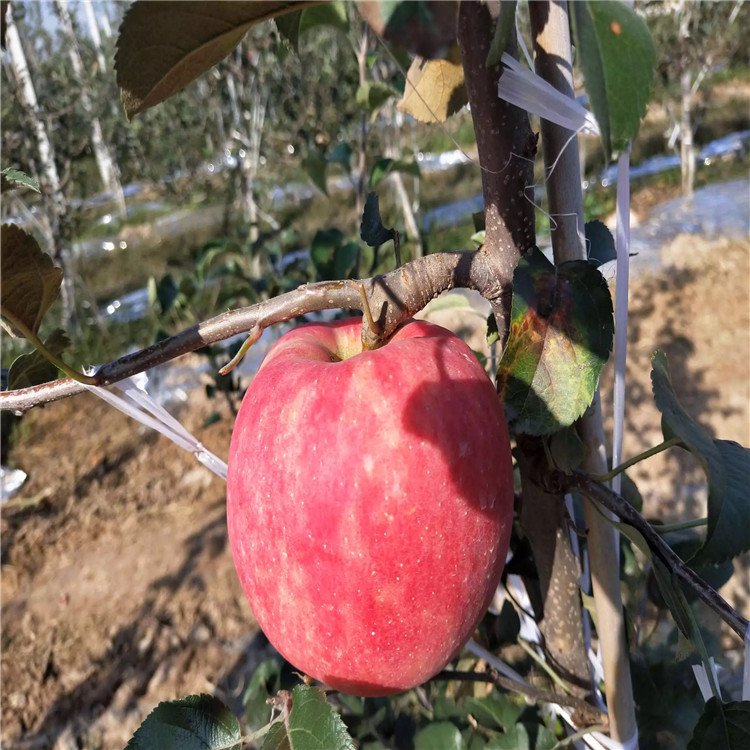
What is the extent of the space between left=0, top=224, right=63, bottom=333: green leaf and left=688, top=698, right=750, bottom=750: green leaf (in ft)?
1.49

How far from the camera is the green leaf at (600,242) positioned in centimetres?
53

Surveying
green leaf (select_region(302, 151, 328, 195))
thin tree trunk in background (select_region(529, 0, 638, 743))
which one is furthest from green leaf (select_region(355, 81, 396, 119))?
thin tree trunk in background (select_region(529, 0, 638, 743))

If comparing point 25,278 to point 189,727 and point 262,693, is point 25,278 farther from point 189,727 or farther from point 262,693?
point 262,693

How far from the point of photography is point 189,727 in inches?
17.1

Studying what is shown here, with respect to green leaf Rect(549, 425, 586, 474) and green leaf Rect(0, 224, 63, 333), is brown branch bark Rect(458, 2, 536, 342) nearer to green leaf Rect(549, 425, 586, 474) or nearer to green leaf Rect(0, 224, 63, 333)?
green leaf Rect(549, 425, 586, 474)

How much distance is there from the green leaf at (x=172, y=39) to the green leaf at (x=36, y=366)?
0.21 m

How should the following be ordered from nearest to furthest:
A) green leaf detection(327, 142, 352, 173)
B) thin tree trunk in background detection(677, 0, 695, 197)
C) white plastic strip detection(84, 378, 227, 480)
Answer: white plastic strip detection(84, 378, 227, 480), green leaf detection(327, 142, 352, 173), thin tree trunk in background detection(677, 0, 695, 197)

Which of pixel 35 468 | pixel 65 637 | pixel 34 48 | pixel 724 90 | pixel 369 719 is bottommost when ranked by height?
pixel 724 90

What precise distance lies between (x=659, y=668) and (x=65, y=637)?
4.88 feet

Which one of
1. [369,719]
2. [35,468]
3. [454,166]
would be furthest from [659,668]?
[454,166]

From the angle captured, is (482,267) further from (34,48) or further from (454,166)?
(454,166)

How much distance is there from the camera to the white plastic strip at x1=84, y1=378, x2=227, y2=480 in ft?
1.46

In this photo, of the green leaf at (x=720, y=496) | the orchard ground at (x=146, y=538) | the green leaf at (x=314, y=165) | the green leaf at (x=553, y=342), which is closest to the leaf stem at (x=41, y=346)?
the green leaf at (x=553, y=342)

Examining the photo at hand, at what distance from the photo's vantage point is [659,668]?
2.25 feet
